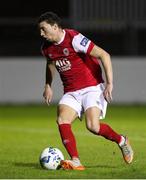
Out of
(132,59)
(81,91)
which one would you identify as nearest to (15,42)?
(132,59)

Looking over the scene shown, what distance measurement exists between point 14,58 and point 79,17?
3889 millimetres

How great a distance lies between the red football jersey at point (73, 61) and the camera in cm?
1158

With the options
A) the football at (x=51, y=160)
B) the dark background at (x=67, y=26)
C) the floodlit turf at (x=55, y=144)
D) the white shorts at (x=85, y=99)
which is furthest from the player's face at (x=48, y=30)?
the dark background at (x=67, y=26)

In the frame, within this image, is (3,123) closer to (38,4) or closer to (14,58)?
(14,58)

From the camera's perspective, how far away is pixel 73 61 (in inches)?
457

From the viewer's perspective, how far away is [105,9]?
101ft

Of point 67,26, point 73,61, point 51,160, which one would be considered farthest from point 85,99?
point 67,26

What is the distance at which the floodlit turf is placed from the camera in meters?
11.0

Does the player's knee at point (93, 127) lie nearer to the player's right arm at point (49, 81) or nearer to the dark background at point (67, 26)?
the player's right arm at point (49, 81)

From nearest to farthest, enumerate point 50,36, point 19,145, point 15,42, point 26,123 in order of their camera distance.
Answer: point 50,36 < point 19,145 < point 26,123 < point 15,42

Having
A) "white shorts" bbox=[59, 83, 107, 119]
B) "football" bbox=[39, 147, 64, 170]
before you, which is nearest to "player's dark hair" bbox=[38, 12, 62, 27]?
"white shorts" bbox=[59, 83, 107, 119]

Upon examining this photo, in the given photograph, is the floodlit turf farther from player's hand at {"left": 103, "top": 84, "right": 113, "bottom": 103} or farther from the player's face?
the player's face

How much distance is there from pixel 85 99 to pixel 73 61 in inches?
20.6

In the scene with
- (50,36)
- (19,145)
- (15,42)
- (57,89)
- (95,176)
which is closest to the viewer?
(95,176)
